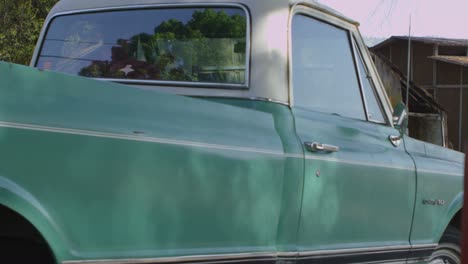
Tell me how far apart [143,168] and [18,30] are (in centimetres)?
961

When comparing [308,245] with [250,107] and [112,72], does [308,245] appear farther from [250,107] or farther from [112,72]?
[112,72]

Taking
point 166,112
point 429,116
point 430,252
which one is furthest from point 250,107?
point 429,116

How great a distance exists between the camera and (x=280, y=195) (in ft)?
9.38

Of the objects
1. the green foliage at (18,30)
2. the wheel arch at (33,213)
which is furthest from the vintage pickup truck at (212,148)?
the green foliage at (18,30)

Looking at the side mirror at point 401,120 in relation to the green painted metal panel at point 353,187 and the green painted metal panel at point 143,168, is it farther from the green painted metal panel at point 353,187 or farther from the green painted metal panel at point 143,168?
the green painted metal panel at point 143,168

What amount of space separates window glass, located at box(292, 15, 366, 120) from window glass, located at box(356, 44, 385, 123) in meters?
0.07

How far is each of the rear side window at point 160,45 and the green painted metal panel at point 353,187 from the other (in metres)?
0.54

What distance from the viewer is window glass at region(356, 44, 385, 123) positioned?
3.94 metres

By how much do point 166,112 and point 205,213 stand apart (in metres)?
0.45

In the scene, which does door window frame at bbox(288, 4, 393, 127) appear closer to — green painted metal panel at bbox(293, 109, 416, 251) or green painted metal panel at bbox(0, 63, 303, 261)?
green painted metal panel at bbox(293, 109, 416, 251)

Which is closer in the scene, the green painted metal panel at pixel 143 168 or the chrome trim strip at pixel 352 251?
the green painted metal panel at pixel 143 168

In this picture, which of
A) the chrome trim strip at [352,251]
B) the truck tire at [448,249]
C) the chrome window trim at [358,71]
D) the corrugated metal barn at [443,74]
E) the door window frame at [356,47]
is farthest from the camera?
the corrugated metal barn at [443,74]

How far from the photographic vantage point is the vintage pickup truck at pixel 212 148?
2070 mm

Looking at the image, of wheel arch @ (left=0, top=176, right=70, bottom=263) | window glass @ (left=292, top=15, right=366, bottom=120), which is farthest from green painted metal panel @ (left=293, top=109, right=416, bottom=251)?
wheel arch @ (left=0, top=176, right=70, bottom=263)
